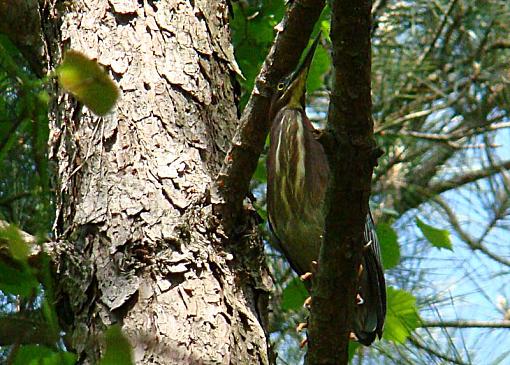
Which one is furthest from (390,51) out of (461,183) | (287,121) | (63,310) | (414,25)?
(63,310)

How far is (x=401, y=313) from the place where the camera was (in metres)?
2.27

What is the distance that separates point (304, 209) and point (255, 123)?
29.3 inches

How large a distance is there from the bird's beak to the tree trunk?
38cm

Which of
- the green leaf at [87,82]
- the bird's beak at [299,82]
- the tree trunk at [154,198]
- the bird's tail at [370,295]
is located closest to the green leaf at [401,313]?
the bird's tail at [370,295]

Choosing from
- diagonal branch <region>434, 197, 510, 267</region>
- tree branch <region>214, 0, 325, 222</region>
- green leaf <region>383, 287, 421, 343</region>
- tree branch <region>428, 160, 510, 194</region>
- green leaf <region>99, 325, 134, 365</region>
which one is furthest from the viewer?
tree branch <region>428, 160, 510, 194</region>

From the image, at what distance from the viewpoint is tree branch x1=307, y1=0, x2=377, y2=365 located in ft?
4.26

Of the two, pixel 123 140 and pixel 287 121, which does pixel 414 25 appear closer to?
pixel 287 121

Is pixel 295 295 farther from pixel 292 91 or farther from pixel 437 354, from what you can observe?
pixel 437 354

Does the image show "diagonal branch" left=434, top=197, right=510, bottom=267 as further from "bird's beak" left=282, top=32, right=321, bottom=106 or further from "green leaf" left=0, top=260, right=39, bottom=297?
"green leaf" left=0, top=260, right=39, bottom=297

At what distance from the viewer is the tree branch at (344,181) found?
1300mm

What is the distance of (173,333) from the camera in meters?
1.54

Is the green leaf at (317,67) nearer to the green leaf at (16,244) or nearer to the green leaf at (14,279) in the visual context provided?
the green leaf at (14,279)

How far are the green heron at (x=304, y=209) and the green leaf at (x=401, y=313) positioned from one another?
0.13 feet

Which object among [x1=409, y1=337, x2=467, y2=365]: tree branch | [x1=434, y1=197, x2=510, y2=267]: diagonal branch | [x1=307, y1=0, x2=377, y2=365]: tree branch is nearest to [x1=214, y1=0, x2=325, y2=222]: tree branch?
[x1=307, y1=0, x2=377, y2=365]: tree branch
